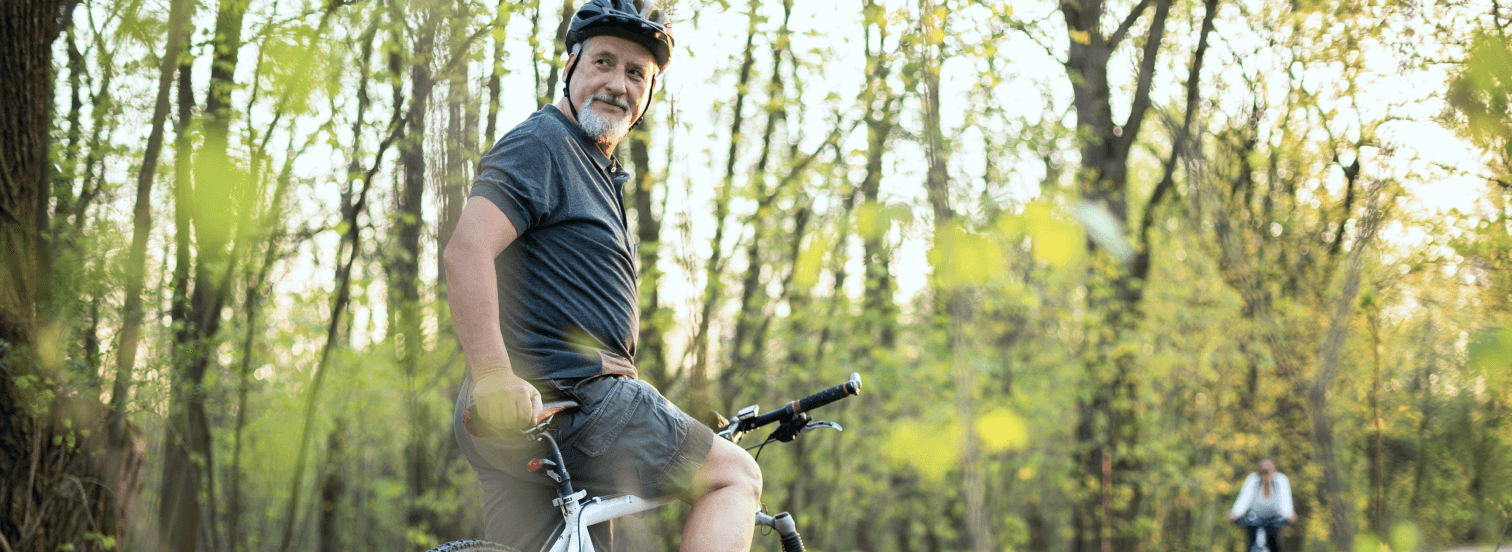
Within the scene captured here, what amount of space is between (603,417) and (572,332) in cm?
17

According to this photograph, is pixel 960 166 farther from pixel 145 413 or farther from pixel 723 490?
pixel 723 490

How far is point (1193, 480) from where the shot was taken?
12773mm

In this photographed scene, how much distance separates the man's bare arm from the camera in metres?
1.67

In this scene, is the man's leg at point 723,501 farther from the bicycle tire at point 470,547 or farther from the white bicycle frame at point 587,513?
the bicycle tire at point 470,547

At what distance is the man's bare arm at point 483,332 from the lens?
1.67m

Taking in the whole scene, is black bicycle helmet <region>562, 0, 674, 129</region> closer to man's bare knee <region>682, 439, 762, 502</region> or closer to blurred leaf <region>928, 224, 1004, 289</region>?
man's bare knee <region>682, 439, 762, 502</region>

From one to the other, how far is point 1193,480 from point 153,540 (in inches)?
451

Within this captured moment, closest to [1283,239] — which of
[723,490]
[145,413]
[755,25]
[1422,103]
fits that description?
[1422,103]

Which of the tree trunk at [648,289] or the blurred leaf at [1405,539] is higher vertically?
the tree trunk at [648,289]

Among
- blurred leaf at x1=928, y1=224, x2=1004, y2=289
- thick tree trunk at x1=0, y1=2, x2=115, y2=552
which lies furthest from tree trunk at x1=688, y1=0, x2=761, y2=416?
thick tree trunk at x1=0, y1=2, x2=115, y2=552

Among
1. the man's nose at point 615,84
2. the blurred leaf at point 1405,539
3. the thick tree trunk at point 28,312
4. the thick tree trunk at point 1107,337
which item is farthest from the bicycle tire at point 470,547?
the thick tree trunk at point 1107,337

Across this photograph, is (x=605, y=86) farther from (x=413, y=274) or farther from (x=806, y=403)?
(x=413, y=274)

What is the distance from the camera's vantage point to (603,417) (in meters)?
1.83

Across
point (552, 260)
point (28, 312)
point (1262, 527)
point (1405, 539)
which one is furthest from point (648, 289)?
point (1262, 527)
